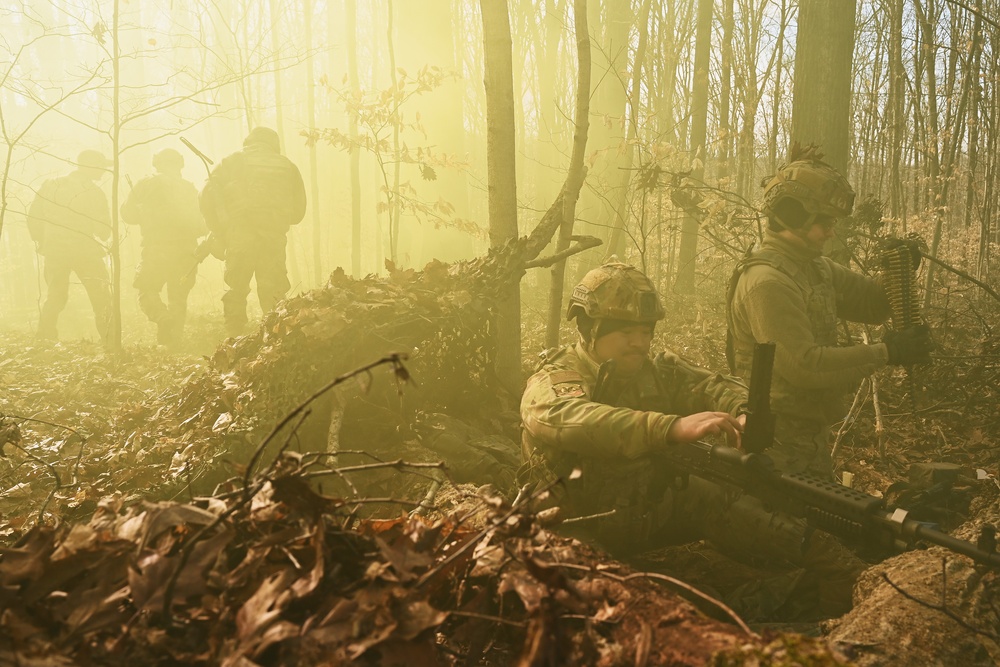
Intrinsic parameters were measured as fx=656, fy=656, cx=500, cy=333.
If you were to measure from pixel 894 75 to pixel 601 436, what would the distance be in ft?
41.6

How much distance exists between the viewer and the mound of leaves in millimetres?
1251

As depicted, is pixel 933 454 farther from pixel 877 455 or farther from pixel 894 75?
pixel 894 75

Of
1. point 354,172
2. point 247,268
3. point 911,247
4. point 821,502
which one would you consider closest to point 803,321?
point 911,247

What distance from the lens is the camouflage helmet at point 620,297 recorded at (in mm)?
3564

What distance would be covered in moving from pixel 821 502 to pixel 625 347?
123cm

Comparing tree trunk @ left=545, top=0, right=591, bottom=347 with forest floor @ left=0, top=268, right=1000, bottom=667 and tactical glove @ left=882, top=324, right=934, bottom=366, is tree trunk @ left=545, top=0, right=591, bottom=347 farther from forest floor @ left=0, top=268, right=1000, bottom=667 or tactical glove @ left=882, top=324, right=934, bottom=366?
forest floor @ left=0, top=268, right=1000, bottom=667

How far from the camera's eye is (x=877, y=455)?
5477 millimetres

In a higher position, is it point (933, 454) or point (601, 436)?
point (601, 436)

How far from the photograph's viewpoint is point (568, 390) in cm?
349

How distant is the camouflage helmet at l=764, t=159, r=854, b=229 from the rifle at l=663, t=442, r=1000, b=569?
6.57 ft

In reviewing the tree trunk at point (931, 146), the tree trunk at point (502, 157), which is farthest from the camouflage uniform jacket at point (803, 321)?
the tree trunk at point (931, 146)

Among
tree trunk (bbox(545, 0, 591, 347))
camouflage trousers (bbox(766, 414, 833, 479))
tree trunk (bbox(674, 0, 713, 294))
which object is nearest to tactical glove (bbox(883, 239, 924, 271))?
camouflage trousers (bbox(766, 414, 833, 479))

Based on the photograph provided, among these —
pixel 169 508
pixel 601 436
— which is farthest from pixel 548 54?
pixel 169 508

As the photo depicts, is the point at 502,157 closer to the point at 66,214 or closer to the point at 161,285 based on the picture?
the point at 161,285
